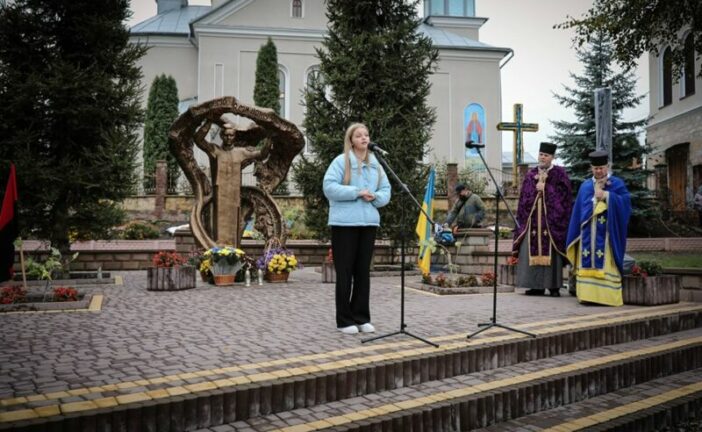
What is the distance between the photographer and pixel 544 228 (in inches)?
364

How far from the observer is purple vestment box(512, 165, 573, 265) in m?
9.19

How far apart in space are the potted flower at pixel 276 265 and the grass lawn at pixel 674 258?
7.64m

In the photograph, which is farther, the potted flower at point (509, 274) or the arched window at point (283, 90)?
the arched window at point (283, 90)

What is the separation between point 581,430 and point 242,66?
28639mm

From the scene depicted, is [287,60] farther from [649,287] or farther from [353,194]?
[353,194]

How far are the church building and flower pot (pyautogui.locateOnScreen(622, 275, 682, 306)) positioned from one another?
71.4 ft

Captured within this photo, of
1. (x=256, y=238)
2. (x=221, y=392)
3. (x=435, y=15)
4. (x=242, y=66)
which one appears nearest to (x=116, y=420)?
(x=221, y=392)

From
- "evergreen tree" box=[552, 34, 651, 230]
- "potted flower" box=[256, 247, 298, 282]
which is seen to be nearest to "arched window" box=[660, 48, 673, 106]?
"evergreen tree" box=[552, 34, 651, 230]

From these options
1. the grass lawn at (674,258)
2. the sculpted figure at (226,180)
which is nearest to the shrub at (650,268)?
the grass lawn at (674,258)

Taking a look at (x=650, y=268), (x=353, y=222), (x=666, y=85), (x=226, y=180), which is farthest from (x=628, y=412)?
(x=666, y=85)

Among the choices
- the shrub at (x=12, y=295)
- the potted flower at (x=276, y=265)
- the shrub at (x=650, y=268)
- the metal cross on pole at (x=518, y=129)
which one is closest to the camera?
the shrub at (x=12, y=295)

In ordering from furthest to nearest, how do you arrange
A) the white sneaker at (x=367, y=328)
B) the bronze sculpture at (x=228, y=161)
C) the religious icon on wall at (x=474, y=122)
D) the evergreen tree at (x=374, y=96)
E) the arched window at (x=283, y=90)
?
the religious icon on wall at (x=474, y=122) < the arched window at (x=283, y=90) < the evergreen tree at (x=374, y=96) < the bronze sculpture at (x=228, y=161) < the white sneaker at (x=367, y=328)

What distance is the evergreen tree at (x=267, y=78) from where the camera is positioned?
27.8 m

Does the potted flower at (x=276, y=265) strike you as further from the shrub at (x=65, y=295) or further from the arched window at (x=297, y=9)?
the arched window at (x=297, y=9)
